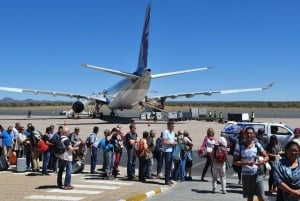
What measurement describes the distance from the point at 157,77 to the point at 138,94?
2946 mm

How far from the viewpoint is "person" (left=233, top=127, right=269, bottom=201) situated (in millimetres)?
9016

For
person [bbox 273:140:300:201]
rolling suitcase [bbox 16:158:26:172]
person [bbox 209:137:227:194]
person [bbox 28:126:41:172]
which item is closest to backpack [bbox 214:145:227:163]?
person [bbox 209:137:227:194]

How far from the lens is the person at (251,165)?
9.02 meters

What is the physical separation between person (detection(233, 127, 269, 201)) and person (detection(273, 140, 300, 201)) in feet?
8.21

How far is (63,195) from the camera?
39.1 ft

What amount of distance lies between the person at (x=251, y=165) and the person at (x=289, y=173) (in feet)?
8.21

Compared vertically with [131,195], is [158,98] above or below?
above

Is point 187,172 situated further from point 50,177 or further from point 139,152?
point 50,177

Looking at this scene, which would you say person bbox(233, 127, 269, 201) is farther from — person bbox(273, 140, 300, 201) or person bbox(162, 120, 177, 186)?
person bbox(162, 120, 177, 186)

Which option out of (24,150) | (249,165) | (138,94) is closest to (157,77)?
(138,94)

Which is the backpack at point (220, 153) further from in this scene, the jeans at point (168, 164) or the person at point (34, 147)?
the person at point (34, 147)

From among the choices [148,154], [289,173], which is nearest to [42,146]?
[148,154]

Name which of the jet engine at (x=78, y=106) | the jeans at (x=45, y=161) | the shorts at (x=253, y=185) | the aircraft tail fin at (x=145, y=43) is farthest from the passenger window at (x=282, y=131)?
the jet engine at (x=78, y=106)

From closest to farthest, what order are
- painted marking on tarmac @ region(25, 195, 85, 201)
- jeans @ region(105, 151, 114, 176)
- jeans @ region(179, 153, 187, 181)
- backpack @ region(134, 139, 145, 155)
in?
painted marking on tarmac @ region(25, 195, 85, 201) < backpack @ region(134, 139, 145, 155) < jeans @ region(105, 151, 114, 176) < jeans @ region(179, 153, 187, 181)
